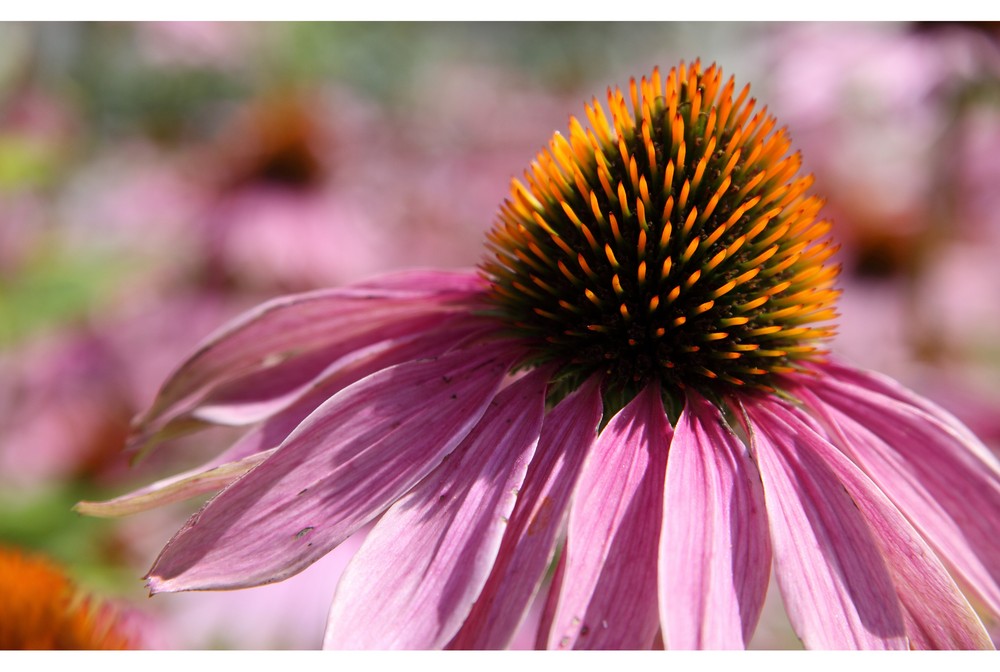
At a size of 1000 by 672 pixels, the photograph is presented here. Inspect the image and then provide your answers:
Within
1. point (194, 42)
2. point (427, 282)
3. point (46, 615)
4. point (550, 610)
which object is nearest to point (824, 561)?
point (550, 610)

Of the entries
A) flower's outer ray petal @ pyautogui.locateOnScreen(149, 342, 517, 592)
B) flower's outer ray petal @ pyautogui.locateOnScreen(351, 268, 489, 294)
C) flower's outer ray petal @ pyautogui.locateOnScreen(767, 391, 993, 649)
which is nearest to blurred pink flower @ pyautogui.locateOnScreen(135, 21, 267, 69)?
flower's outer ray petal @ pyautogui.locateOnScreen(351, 268, 489, 294)

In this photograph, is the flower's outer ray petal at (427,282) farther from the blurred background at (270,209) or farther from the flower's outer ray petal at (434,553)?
the blurred background at (270,209)

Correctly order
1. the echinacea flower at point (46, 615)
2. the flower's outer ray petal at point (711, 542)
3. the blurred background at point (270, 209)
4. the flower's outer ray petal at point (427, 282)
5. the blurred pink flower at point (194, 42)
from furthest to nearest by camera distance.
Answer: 1. the blurred pink flower at point (194, 42)
2. the blurred background at point (270, 209)
3. the flower's outer ray petal at point (427, 282)
4. the echinacea flower at point (46, 615)
5. the flower's outer ray petal at point (711, 542)

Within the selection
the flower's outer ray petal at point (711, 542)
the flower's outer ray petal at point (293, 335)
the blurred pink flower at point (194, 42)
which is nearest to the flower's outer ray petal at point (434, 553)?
the flower's outer ray petal at point (711, 542)

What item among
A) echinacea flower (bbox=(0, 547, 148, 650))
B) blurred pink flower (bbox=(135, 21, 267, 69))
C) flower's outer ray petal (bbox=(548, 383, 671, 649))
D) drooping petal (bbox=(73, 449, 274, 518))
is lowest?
echinacea flower (bbox=(0, 547, 148, 650))

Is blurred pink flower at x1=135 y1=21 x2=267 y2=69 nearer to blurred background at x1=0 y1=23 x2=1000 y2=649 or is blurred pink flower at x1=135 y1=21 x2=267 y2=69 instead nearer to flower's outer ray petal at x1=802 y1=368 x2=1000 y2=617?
blurred background at x1=0 y1=23 x2=1000 y2=649

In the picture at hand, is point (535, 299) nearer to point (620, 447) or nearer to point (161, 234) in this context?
point (620, 447)

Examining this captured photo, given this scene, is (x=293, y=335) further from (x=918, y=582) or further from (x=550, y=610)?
(x=918, y=582)
